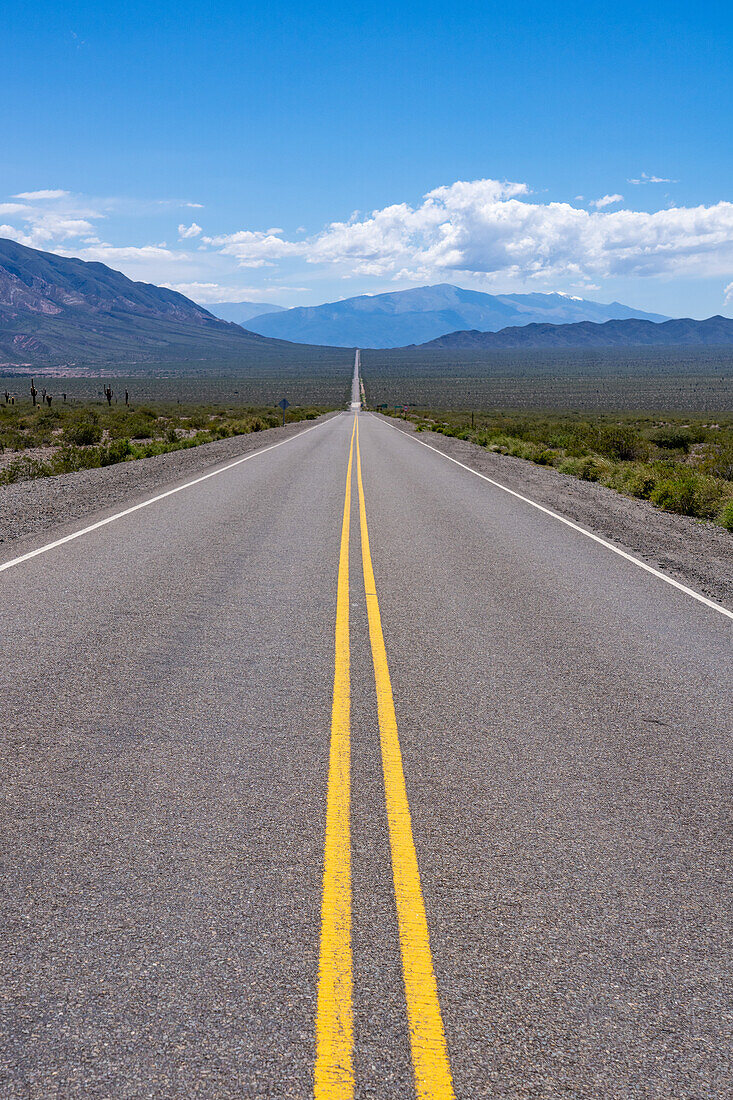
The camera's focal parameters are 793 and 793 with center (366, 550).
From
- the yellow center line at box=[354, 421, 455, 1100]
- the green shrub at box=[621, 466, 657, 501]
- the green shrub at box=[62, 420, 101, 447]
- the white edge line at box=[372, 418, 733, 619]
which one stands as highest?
the green shrub at box=[62, 420, 101, 447]

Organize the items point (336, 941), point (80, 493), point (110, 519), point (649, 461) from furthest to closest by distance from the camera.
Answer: point (649, 461) → point (80, 493) → point (110, 519) → point (336, 941)

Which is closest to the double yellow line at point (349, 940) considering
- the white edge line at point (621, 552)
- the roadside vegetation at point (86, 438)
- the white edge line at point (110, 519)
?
the white edge line at point (621, 552)

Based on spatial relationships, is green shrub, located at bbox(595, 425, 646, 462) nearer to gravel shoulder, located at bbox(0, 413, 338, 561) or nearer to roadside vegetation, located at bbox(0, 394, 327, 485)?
gravel shoulder, located at bbox(0, 413, 338, 561)

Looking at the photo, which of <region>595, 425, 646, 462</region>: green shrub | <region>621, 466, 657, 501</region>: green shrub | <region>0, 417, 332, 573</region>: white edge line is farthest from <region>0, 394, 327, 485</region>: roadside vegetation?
<region>595, 425, 646, 462</region>: green shrub

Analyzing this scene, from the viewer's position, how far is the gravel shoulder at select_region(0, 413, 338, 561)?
12297 millimetres

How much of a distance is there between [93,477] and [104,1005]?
1751 cm

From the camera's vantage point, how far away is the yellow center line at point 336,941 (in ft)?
8.28

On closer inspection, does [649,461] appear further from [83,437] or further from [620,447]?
[83,437]

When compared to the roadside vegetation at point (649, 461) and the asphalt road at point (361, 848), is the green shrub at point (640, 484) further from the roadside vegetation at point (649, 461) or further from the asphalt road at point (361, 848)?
the asphalt road at point (361, 848)

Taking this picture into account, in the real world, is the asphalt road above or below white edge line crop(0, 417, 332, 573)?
below

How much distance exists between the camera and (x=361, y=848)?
375 centimetres

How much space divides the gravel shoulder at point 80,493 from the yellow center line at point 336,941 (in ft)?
22.9

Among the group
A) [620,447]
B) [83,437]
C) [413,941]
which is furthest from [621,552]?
[83,437]

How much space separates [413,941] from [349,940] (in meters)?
0.25
